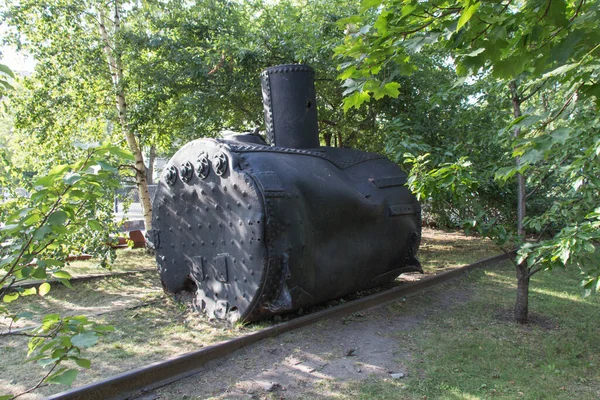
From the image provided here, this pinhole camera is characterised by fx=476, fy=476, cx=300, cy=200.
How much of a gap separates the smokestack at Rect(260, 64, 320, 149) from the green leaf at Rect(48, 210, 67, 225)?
177 inches

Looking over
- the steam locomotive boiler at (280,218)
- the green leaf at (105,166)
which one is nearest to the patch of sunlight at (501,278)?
the steam locomotive boiler at (280,218)

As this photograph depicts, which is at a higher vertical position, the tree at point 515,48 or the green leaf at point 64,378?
the tree at point 515,48

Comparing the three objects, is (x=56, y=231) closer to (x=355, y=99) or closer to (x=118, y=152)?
(x=118, y=152)

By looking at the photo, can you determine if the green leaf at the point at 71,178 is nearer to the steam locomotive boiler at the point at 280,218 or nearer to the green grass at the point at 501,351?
the green grass at the point at 501,351

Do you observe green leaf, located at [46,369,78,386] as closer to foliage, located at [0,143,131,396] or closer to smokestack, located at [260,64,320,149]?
foliage, located at [0,143,131,396]

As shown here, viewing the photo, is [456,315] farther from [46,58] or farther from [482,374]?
[46,58]

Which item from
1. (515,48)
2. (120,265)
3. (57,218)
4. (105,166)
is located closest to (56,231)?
(57,218)

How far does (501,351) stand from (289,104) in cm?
374

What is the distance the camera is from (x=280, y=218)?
4797 mm

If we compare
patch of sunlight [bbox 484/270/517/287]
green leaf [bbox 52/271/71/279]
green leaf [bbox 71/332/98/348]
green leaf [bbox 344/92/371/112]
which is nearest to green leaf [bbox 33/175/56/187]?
green leaf [bbox 52/271/71/279]

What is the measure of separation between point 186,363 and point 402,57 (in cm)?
304

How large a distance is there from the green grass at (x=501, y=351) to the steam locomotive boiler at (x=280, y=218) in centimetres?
106

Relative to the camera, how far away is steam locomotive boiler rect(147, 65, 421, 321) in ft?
15.9

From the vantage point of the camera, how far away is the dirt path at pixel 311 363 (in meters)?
3.76
